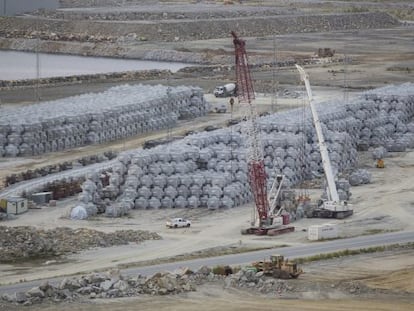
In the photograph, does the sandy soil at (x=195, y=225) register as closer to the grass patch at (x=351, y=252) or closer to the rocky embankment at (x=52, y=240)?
the rocky embankment at (x=52, y=240)

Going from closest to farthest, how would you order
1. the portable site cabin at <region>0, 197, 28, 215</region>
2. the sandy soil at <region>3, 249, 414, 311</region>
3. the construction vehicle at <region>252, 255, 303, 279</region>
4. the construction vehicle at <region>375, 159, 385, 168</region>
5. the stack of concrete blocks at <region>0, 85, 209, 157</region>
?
the sandy soil at <region>3, 249, 414, 311</region>, the construction vehicle at <region>252, 255, 303, 279</region>, the portable site cabin at <region>0, 197, 28, 215</region>, the construction vehicle at <region>375, 159, 385, 168</region>, the stack of concrete blocks at <region>0, 85, 209, 157</region>

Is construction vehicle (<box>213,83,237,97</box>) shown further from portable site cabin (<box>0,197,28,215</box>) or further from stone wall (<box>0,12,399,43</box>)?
stone wall (<box>0,12,399,43</box>)

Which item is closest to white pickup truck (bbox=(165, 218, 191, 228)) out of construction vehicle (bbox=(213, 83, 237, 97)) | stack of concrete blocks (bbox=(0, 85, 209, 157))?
stack of concrete blocks (bbox=(0, 85, 209, 157))

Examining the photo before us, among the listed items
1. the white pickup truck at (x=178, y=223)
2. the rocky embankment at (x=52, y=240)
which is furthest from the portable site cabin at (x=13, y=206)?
the white pickup truck at (x=178, y=223)

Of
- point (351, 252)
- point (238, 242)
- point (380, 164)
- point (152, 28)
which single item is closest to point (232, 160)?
point (380, 164)

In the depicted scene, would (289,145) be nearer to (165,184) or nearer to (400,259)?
(165,184)

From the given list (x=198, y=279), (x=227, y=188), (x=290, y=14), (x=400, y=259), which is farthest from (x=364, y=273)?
(x=290, y=14)

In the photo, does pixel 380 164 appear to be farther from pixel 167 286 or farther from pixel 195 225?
pixel 167 286
